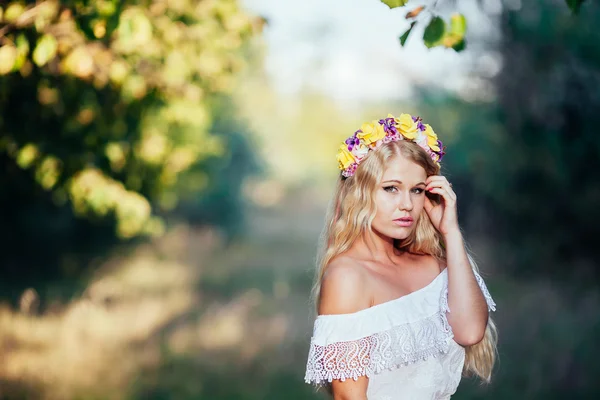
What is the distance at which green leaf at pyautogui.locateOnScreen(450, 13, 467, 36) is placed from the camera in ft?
11.1

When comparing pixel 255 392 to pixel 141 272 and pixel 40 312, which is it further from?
pixel 141 272

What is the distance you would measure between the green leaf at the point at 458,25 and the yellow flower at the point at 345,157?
3.13 ft

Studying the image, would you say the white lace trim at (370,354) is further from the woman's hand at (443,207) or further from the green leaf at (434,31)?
the green leaf at (434,31)

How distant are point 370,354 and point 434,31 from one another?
1.48 m

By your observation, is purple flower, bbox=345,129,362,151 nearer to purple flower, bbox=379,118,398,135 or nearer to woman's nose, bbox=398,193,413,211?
purple flower, bbox=379,118,398,135

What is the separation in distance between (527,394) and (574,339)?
88.7 inches

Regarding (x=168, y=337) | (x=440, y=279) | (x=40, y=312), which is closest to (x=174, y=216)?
(x=40, y=312)

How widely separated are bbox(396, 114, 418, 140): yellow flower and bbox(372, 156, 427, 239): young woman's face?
169 millimetres

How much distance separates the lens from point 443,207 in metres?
2.95

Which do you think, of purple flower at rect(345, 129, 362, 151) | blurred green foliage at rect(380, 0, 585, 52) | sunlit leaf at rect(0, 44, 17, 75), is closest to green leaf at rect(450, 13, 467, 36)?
blurred green foliage at rect(380, 0, 585, 52)

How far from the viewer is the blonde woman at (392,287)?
101 inches

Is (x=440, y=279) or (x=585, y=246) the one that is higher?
(x=585, y=246)

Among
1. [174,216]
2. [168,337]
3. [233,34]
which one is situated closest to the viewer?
[233,34]

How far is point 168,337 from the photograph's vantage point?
10188mm
